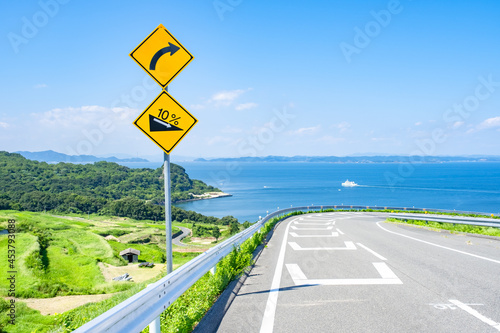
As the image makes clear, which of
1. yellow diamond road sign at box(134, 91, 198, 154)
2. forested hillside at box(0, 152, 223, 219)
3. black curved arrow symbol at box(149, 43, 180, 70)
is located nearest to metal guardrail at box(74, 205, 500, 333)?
yellow diamond road sign at box(134, 91, 198, 154)

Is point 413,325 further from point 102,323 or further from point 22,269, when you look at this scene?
point 22,269

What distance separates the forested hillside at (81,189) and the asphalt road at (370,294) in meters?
58.4

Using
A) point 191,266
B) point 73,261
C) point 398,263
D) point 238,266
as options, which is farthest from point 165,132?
point 73,261

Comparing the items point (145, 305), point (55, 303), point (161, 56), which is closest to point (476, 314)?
point (145, 305)

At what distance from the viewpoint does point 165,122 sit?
15.0 ft

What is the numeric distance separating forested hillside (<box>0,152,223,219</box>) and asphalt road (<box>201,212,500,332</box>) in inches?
2297

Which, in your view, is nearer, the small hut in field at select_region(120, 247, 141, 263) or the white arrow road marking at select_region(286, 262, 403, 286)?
the white arrow road marking at select_region(286, 262, 403, 286)

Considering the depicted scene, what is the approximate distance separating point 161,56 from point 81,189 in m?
113

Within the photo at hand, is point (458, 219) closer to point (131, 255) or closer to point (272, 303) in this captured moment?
point (272, 303)

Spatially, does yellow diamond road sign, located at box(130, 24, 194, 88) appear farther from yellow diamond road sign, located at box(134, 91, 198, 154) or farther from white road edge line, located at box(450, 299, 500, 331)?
white road edge line, located at box(450, 299, 500, 331)

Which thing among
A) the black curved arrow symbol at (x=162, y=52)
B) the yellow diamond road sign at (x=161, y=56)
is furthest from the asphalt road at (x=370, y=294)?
the black curved arrow symbol at (x=162, y=52)

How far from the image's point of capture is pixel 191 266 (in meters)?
4.73

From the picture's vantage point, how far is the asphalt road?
396cm

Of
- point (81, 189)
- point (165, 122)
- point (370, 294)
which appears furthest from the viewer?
point (81, 189)
